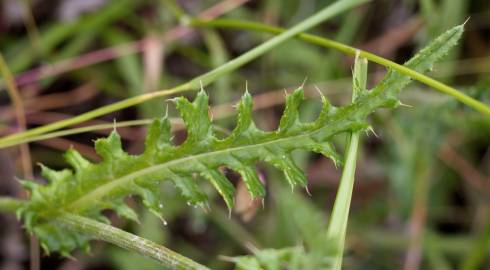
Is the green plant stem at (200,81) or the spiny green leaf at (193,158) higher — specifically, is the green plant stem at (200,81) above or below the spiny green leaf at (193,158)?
above

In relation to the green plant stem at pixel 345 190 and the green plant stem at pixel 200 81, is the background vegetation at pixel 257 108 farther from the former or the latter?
the green plant stem at pixel 345 190

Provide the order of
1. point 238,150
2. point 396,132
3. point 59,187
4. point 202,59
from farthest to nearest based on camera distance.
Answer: point 202,59 → point 396,132 → point 59,187 → point 238,150

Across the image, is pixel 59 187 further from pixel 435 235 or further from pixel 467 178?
pixel 467 178

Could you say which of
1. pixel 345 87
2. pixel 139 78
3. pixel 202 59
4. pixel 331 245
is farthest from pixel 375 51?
pixel 331 245

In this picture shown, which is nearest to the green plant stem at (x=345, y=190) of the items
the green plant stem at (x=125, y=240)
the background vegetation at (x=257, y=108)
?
the green plant stem at (x=125, y=240)

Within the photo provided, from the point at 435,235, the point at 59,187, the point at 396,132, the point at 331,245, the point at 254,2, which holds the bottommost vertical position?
the point at 331,245
